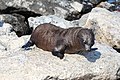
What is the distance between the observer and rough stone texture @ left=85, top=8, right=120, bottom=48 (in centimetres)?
880

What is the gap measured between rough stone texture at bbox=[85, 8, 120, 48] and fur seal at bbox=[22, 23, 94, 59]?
2008mm

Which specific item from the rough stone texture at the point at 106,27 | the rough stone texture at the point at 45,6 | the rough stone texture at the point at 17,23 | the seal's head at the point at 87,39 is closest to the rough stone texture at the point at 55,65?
the seal's head at the point at 87,39

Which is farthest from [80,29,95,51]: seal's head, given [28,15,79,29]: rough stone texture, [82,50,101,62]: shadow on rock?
[28,15,79,29]: rough stone texture

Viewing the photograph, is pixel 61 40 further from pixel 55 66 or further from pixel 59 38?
pixel 55 66

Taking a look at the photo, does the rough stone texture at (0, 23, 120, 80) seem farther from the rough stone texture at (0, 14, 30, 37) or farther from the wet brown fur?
the rough stone texture at (0, 14, 30, 37)

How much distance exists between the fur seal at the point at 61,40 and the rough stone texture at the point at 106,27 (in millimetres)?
2008

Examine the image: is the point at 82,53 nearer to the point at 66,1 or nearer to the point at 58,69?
the point at 58,69

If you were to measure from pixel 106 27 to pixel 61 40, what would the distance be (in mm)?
2381

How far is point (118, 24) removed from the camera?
914 centimetres

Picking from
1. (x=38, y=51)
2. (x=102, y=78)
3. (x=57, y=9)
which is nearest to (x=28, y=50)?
(x=38, y=51)

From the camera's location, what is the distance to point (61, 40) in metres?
6.78

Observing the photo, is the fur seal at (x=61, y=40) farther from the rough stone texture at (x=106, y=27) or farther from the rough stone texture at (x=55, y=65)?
the rough stone texture at (x=106, y=27)

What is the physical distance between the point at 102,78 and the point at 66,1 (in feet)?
14.1

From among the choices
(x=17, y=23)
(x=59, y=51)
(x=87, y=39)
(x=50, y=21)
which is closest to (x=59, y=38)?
(x=59, y=51)
